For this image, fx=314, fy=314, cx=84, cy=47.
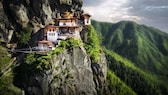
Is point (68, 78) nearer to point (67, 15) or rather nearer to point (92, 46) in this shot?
point (92, 46)

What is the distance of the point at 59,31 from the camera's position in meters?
102

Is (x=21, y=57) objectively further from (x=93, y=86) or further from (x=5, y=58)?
(x=93, y=86)

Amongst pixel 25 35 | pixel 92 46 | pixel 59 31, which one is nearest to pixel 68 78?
pixel 59 31

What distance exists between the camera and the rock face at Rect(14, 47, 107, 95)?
88.2m

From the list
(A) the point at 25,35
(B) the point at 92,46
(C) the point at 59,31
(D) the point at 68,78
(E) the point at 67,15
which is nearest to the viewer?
(D) the point at 68,78

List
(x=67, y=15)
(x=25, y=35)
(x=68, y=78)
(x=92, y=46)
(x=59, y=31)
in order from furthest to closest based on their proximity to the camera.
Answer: (x=67, y=15) < (x=92, y=46) < (x=25, y=35) < (x=59, y=31) < (x=68, y=78)

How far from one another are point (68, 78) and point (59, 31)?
57.6 ft

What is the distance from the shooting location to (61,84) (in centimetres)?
9088

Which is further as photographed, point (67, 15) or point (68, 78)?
point (67, 15)

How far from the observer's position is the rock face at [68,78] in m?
88.2

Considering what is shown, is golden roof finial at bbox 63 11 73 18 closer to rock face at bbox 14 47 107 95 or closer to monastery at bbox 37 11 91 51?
monastery at bbox 37 11 91 51

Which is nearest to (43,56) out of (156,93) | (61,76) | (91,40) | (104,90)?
(61,76)

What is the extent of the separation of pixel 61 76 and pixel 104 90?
80.5ft

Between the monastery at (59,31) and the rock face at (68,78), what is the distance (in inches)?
219
